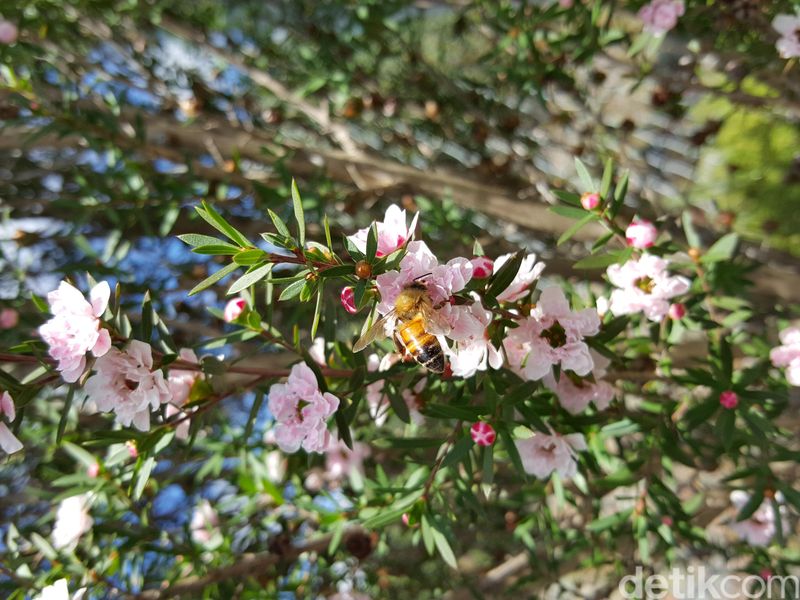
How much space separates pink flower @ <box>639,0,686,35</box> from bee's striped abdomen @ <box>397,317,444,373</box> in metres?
1.49

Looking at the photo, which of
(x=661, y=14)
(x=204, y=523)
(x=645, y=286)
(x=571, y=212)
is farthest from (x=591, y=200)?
(x=204, y=523)

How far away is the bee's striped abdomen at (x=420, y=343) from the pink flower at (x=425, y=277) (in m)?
0.05

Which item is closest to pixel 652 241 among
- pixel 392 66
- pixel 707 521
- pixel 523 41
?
pixel 523 41

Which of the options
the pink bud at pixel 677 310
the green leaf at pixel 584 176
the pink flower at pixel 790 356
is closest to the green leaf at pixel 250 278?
the green leaf at pixel 584 176

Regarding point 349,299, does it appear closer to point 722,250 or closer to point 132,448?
point 132,448

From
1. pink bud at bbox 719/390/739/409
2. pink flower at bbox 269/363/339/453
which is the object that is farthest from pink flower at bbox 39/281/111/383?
pink bud at bbox 719/390/739/409

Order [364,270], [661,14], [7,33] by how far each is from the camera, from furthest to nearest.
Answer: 1. [7,33]
2. [661,14]
3. [364,270]

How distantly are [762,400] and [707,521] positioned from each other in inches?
44.1

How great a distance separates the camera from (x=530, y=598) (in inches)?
98.6

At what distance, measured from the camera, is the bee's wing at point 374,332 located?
40.3 inches

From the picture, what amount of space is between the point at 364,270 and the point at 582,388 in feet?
2.15

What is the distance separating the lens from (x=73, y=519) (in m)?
1.71

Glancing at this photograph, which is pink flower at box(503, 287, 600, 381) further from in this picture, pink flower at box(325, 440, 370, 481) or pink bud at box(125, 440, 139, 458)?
pink flower at box(325, 440, 370, 481)

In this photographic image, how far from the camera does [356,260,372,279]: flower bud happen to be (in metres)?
0.98
